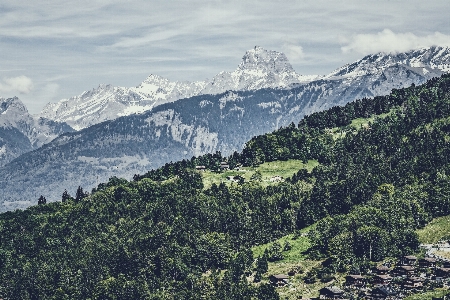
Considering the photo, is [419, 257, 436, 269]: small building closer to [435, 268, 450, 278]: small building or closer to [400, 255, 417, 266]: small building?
[400, 255, 417, 266]: small building

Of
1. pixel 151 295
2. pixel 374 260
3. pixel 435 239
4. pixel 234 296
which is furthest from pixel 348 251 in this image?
pixel 151 295

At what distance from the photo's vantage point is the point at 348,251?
191 metres

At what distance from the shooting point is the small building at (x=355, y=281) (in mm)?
169500

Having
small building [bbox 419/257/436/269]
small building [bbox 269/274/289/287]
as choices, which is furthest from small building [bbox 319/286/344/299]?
small building [bbox 419/257/436/269]

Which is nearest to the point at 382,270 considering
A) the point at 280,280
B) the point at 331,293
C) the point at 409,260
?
the point at 409,260

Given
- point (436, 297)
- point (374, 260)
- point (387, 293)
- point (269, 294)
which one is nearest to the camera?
point (436, 297)

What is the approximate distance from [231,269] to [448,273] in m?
64.4

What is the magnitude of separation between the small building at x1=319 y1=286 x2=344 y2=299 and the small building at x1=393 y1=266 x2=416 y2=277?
17.0m

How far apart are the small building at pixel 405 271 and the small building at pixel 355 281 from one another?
9.09 metres

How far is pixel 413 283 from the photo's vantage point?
16000 cm

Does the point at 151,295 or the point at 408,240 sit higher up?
the point at 408,240

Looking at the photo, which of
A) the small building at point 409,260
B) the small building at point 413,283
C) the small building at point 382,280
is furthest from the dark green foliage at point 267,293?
the small building at point 409,260

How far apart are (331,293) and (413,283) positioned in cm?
2060

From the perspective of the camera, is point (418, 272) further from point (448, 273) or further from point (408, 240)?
point (408, 240)
